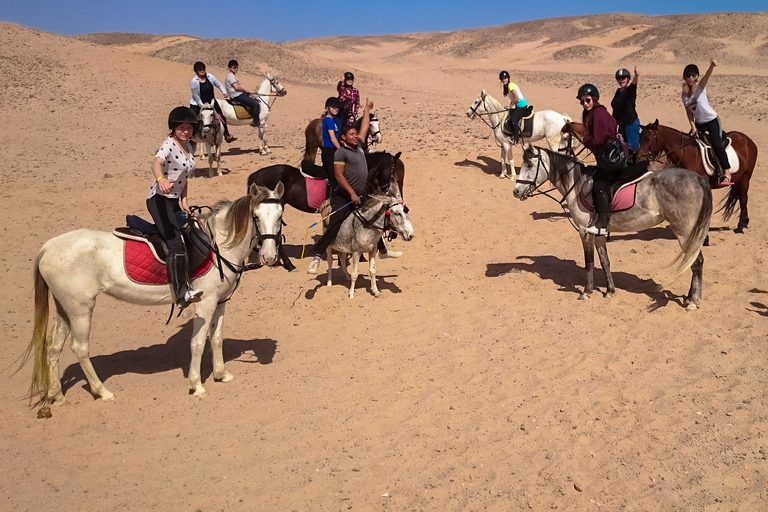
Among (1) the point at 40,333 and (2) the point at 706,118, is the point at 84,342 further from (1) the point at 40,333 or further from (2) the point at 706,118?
(2) the point at 706,118

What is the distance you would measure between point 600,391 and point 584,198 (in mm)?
3410

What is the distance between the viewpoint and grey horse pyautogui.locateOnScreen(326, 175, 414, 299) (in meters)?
8.99

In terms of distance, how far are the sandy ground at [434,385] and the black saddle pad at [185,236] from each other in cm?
155

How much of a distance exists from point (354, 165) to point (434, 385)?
3.76 metres

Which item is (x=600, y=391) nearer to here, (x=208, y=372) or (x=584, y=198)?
(x=584, y=198)

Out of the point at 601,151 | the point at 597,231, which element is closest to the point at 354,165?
the point at 601,151

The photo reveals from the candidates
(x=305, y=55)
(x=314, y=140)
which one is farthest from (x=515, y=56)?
(x=314, y=140)

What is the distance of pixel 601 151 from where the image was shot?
28.2 ft

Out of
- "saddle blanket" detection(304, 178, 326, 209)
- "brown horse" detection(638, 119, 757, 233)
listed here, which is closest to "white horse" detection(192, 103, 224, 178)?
"saddle blanket" detection(304, 178, 326, 209)

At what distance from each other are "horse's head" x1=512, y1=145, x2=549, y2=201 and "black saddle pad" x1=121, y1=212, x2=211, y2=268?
4.78 metres

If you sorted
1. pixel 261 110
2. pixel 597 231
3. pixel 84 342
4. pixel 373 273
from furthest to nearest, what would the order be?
pixel 261 110 → pixel 373 273 → pixel 597 231 → pixel 84 342

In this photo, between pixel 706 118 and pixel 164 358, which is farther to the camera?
pixel 706 118

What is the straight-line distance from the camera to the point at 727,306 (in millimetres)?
8367

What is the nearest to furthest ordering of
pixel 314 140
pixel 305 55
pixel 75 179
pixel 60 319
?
pixel 60 319 < pixel 314 140 < pixel 75 179 < pixel 305 55
